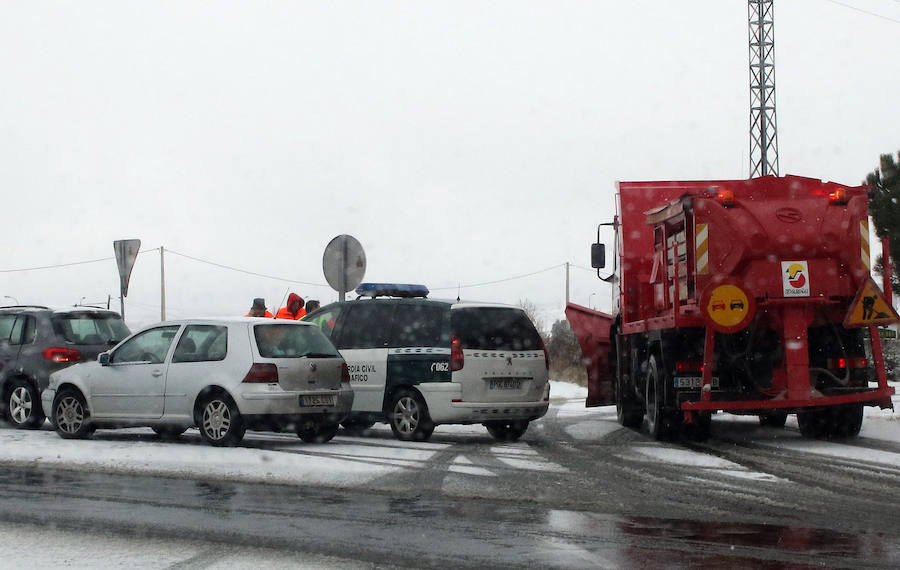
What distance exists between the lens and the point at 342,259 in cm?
1836

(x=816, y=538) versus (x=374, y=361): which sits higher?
(x=374, y=361)

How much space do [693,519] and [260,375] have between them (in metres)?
6.56

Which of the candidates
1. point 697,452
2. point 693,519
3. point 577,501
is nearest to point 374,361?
point 697,452

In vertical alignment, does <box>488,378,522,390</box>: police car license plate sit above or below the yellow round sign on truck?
below

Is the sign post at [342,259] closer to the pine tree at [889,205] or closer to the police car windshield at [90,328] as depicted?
the police car windshield at [90,328]

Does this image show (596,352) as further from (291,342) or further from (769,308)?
(291,342)

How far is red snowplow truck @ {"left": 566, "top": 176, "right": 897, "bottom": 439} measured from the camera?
44.1ft

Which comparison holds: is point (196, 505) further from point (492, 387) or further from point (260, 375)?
point (492, 387)

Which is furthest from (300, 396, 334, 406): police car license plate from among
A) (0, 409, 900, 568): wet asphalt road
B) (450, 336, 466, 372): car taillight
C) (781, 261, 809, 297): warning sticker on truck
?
(781, 261, 809, 297): warning sticker on truck

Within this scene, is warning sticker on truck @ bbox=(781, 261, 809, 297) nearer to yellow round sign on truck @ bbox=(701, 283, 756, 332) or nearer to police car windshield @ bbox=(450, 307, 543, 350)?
yellow round sign on truck @ bbox=(701, 283, 756, 332)

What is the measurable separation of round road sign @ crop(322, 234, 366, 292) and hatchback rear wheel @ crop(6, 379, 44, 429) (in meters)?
4.47

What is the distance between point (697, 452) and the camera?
42.9ft

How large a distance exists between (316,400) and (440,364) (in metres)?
1.53

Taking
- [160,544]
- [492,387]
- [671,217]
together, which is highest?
[671,217]
